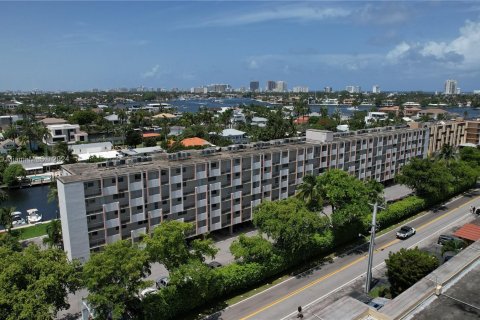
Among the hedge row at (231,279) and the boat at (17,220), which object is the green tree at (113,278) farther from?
the boat at (17,220)

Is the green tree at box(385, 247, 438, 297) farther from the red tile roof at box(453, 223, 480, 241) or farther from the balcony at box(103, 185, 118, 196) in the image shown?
the balcony at box(103, 185, 118, 196)

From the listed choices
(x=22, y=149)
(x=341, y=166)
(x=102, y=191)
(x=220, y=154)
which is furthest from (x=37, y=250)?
(x=22, y=149)

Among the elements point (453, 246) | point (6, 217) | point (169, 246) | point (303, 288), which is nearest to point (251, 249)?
point (303, 288)

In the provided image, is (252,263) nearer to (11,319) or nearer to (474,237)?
(11,319)

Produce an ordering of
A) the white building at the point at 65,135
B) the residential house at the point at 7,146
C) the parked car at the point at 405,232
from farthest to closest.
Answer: the white building at the point at 65,135 → the residential house at the point at 7,146 → the parked car at the point at 405,232

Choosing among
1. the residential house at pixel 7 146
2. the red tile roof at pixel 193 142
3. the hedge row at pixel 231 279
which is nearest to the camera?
the hedge row at pixel 231 279

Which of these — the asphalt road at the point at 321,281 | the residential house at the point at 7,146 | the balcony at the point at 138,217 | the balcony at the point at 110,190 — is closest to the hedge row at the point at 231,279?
the asphalt road at the point at 321,281

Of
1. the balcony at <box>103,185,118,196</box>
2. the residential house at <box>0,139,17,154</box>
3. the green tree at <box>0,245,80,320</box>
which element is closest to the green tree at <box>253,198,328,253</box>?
the balcony at <box>103,185,118,196</box>

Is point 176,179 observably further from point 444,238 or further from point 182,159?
point 444,238
